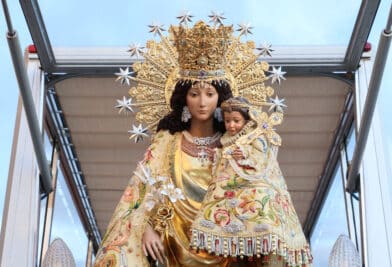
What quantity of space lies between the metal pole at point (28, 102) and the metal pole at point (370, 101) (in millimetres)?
2117

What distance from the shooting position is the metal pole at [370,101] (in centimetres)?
584

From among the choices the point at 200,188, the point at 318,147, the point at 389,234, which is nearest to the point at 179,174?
the point at 200,188

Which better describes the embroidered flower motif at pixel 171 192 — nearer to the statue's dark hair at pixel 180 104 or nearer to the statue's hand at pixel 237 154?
the statue's hand at pixel 237 154

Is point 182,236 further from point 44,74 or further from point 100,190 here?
point 100,190

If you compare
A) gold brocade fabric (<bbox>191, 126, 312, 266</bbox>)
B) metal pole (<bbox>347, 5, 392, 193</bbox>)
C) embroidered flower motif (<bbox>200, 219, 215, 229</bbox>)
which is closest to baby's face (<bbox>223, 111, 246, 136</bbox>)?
gold brocade fabric (<bbox>191, 126, 312, 266</bbox>)

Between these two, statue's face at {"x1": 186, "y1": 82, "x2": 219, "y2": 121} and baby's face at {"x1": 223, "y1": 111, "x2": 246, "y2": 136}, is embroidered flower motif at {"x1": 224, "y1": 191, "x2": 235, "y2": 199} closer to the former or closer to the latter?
baby's face at {"x1": 223, "y1": 111, "x2": 246, "y2": 136}

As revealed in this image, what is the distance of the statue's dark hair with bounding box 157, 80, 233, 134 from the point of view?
523cm

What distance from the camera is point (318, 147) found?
860cm

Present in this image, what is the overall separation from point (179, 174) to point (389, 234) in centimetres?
267

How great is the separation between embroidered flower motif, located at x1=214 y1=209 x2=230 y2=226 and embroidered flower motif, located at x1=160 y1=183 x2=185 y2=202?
0.29 metres

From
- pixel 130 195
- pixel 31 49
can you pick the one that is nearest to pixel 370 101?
pixel 130 195

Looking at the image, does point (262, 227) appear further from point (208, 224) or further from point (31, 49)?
point (31, 49)

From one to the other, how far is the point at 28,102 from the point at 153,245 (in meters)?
2.24

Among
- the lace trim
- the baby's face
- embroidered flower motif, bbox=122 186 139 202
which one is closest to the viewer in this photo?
the lace trim
